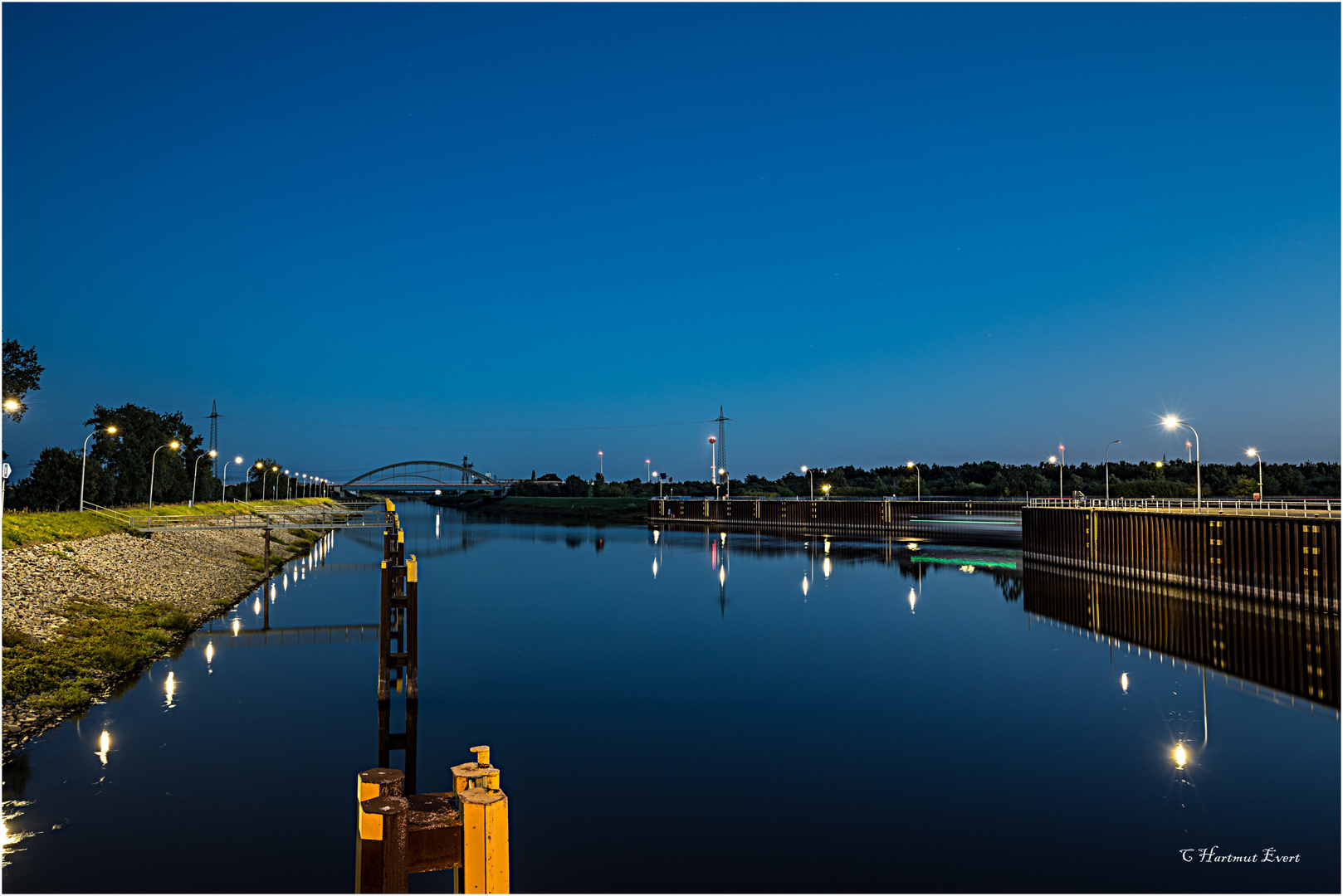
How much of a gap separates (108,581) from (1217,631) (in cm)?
4435

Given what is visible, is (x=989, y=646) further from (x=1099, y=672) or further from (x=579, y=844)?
(x=579, y=844)

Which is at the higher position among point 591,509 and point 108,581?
point 108,581

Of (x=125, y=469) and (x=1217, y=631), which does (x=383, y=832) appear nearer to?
(x=1217, y=631)

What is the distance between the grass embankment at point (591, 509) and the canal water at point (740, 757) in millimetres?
111407

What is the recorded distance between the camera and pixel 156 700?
20.6m

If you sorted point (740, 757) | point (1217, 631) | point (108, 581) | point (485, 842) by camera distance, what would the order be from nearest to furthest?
point (485, 842), point (740, 757), point (1217, 631), point (108, 581)

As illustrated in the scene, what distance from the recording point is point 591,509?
539 ft

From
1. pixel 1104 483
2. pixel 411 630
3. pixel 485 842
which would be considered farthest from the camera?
pixel 1104 483

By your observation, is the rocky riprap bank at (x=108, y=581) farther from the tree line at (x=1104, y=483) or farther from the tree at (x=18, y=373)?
the tree line at (x=1104, y=483)

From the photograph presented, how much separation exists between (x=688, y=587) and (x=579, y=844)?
117 ft

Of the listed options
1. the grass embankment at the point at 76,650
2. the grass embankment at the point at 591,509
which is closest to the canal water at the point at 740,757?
the grass embankment at the point at 76,650

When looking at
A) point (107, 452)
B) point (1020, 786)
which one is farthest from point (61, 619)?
point (107, 452)

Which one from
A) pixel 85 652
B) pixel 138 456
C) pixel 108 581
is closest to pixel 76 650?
pixel 85 652

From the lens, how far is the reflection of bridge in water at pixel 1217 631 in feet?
74.0
